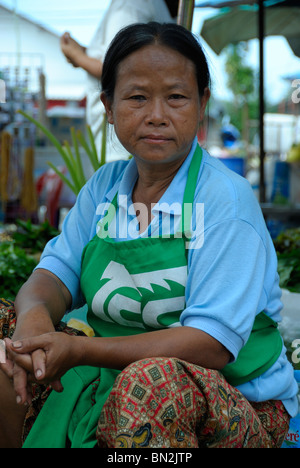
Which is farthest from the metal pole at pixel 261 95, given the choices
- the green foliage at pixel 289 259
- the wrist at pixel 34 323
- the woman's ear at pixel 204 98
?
the wrist at pixel 34 323

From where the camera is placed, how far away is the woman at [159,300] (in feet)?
3.91

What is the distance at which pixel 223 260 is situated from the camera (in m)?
1.36

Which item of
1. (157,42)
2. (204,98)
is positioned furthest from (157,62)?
(204,98)

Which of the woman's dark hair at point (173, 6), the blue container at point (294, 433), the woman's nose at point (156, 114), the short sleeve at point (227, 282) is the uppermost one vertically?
the woman's dark hair at point (173, 6)

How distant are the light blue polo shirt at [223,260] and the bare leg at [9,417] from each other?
383 millimetres

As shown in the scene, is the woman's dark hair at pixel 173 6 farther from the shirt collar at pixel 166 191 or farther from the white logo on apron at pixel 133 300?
the white logo on apron at pixel 133 300

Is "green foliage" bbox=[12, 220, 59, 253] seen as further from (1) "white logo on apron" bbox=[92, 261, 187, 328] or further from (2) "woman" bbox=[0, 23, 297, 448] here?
(1) "white logo on apron" bbox=[92, 261, 187, 328]

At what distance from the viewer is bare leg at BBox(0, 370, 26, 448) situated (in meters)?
1.43

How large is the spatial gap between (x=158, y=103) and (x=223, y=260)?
1.53ft

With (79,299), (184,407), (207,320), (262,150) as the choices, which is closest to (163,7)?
(262,150)

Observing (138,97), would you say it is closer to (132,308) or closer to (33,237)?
(132,308)

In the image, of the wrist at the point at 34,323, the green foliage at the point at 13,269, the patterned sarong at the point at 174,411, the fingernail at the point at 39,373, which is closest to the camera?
the patterned sarong at the point at 174,411

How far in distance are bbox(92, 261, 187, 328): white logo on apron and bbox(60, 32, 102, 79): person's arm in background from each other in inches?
81.0
